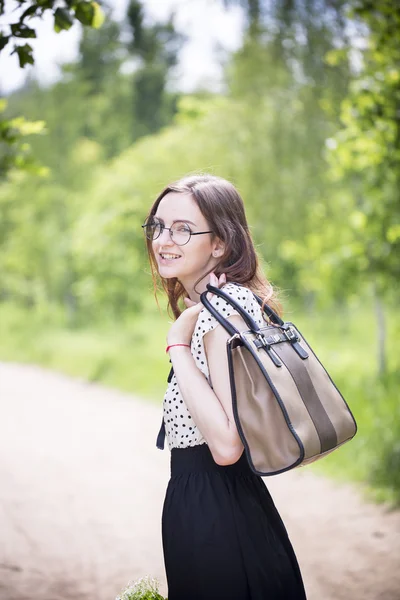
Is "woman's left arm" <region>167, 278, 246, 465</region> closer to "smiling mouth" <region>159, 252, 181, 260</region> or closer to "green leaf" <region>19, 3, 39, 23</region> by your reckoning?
"smiling mouth" <region>159, 252, 181, 260</region>

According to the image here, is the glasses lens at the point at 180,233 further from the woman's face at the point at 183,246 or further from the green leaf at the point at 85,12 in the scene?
the green leaf at the point at 85,12

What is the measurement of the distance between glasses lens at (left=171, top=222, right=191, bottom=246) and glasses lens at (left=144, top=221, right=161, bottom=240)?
0.06 meters

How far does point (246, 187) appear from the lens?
35.0 ft

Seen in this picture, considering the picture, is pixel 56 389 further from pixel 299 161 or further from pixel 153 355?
pixel 299 161

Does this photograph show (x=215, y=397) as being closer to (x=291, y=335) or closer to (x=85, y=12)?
(x=291, y=335)

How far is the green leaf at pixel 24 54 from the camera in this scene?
2412 millimetres

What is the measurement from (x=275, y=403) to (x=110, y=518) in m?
4.76

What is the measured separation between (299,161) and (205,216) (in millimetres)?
8701

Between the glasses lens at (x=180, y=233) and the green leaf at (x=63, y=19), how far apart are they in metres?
0.88

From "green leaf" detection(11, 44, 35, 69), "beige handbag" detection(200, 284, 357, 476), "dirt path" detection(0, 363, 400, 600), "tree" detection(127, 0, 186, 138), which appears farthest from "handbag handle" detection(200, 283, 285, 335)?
"tree" detection(127, 0, 186, 138)

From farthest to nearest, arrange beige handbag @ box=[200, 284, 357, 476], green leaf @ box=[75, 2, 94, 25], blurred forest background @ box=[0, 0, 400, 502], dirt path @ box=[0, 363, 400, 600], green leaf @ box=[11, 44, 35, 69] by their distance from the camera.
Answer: blurred forest background @ box=[0, 0, 400, 502], dirt path @ box=[0, 363, 400, 600], green leaf @ box=[75, 2, 94, 25], green leaf @ box=[11, 44, 35, 69], beige handbag @ box=[200, 284, 357, 476]

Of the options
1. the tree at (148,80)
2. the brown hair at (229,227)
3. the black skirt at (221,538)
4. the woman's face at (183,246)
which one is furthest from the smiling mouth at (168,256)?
the tree at (148,80)

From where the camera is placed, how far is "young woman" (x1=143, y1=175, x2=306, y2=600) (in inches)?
73.0

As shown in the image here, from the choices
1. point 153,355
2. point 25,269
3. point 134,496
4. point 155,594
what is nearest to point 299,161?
point 153,355
